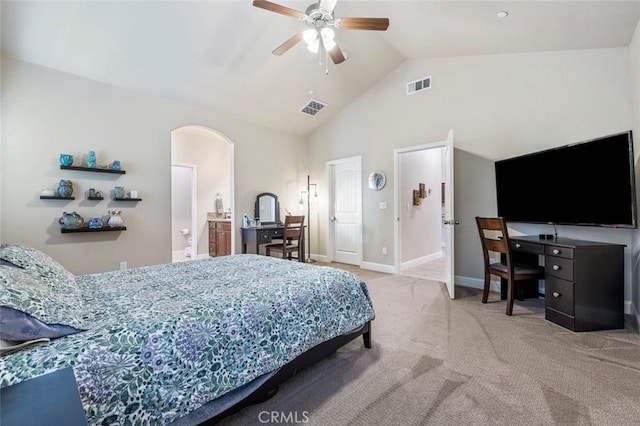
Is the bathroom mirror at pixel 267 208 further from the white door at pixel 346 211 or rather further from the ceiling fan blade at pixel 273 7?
the ceiling fan blade at pixel 273 7

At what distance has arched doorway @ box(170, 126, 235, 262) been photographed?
21.2 feet

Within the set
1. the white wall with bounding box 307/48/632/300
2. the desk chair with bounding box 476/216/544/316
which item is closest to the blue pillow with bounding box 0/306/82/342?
the desk chair with bounding box 476/216/544/316

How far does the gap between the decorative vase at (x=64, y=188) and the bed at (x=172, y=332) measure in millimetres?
1831

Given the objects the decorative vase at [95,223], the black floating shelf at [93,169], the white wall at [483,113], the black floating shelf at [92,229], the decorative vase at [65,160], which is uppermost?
the white wall at [483,113]

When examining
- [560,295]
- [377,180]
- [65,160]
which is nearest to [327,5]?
[377,180]

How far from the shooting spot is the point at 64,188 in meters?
3.22

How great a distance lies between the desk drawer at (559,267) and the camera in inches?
103

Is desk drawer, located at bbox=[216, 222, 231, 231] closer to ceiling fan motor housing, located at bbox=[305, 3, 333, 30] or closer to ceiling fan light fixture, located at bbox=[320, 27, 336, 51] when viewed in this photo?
ceiling fan light fixture, located at bbox=[320, 27, 336, 51]

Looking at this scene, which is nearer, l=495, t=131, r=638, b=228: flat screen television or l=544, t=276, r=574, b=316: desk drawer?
l=495, t=131, r=638, b=228: flat screen television

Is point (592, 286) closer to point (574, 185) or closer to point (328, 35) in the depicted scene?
point (574, 185)

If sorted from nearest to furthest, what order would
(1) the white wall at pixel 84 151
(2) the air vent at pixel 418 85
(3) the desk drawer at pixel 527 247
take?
1. (3) the desk drawer at pixel 527 247
2. (1) the white wall at pixel 84 151
3. (2) the air vent at pixel 418 85

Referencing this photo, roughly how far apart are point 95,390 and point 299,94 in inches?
182

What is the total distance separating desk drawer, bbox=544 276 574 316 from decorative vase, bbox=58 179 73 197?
5.24m

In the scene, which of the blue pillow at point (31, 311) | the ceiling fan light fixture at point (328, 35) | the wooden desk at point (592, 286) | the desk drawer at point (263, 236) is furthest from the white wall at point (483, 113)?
the blue pillow at point (31, 311)
